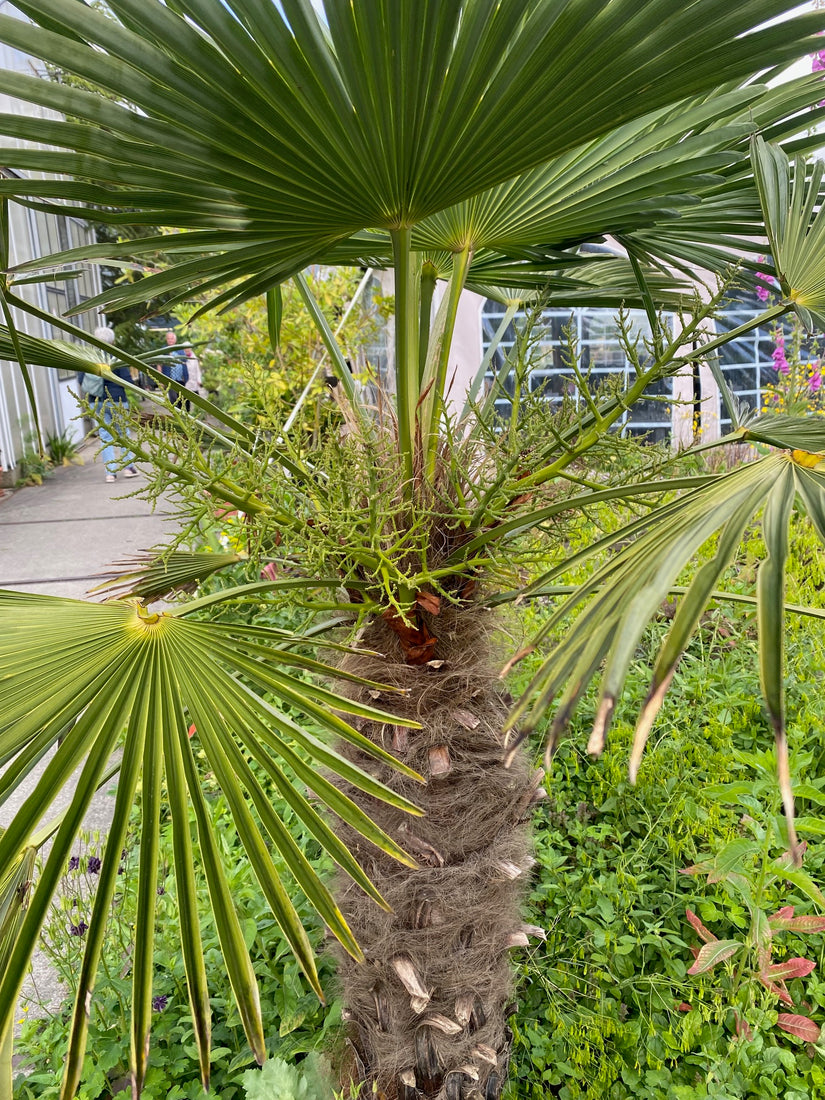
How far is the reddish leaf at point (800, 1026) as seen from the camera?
147 cm

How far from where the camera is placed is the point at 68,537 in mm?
5758

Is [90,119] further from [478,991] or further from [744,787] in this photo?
[744,787]

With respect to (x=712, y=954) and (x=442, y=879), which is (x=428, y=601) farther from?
(x=712, y=954)

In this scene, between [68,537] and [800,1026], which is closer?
[800,1026]

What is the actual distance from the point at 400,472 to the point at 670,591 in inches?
18.4

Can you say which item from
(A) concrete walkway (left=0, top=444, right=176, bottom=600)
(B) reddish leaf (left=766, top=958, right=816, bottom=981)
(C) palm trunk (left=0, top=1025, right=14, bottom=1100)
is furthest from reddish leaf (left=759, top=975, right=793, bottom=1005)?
(A) concrete walkway (left=0, top=444, right=176, bottom=600)

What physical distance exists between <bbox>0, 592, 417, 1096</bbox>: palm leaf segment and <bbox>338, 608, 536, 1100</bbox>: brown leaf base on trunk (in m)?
0.34

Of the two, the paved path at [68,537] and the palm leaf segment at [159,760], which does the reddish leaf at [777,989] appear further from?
the paved path at [68,537]

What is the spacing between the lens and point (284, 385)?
4207 mm

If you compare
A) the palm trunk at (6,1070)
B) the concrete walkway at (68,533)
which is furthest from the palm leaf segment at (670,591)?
the concrete walkway at (68,533)

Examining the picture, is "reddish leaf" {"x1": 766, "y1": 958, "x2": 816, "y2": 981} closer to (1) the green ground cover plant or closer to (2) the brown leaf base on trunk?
(1) the green ground cover plant

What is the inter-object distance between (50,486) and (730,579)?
7.37m

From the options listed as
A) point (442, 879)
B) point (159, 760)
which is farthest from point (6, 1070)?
point (442, 879)

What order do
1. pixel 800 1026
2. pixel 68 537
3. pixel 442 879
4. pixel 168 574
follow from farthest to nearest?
pixel 68 537, pixel 800 1026, pixel 168 574, pixel 442 879
